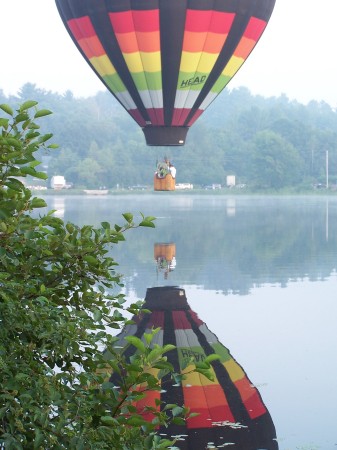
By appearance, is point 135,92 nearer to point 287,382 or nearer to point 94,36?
point 94,36

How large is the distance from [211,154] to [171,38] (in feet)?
298

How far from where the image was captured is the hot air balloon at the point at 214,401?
24.1 feet

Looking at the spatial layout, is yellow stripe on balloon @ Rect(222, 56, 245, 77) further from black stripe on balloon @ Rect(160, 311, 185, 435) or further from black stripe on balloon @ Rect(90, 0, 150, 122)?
black stripe on balloon @ Rect(160, 311, 185, 435)

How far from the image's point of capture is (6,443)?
283 cm

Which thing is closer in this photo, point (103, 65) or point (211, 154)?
point (103, 65)

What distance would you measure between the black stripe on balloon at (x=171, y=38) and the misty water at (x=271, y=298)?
3.78 metres

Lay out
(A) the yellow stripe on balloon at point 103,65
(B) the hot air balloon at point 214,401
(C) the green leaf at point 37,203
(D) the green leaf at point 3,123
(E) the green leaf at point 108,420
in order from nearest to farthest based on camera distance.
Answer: (E) the green leaf at point 108,420, (D) the green leaf at point 3,123, (C) the green leaf at point 37,203, (B) the hot air balloon at point 214,401, (A) the yellow stripe on balloon at point 103,65

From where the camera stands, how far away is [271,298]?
642 inches

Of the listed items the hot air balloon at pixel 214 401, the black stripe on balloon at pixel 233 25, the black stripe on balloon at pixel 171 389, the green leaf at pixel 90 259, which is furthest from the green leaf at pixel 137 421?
the black stripe on balloon at pixel 233 25

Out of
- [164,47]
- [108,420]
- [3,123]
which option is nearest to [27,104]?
[3,123]

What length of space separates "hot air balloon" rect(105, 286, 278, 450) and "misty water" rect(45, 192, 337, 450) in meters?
0.12

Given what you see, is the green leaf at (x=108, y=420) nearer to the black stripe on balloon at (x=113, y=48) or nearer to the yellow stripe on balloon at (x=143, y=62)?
the black stripe on balloon at (x=113, y=48)

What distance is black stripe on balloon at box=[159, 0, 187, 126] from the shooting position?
74.3ft

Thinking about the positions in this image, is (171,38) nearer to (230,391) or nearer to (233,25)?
(233,25)
